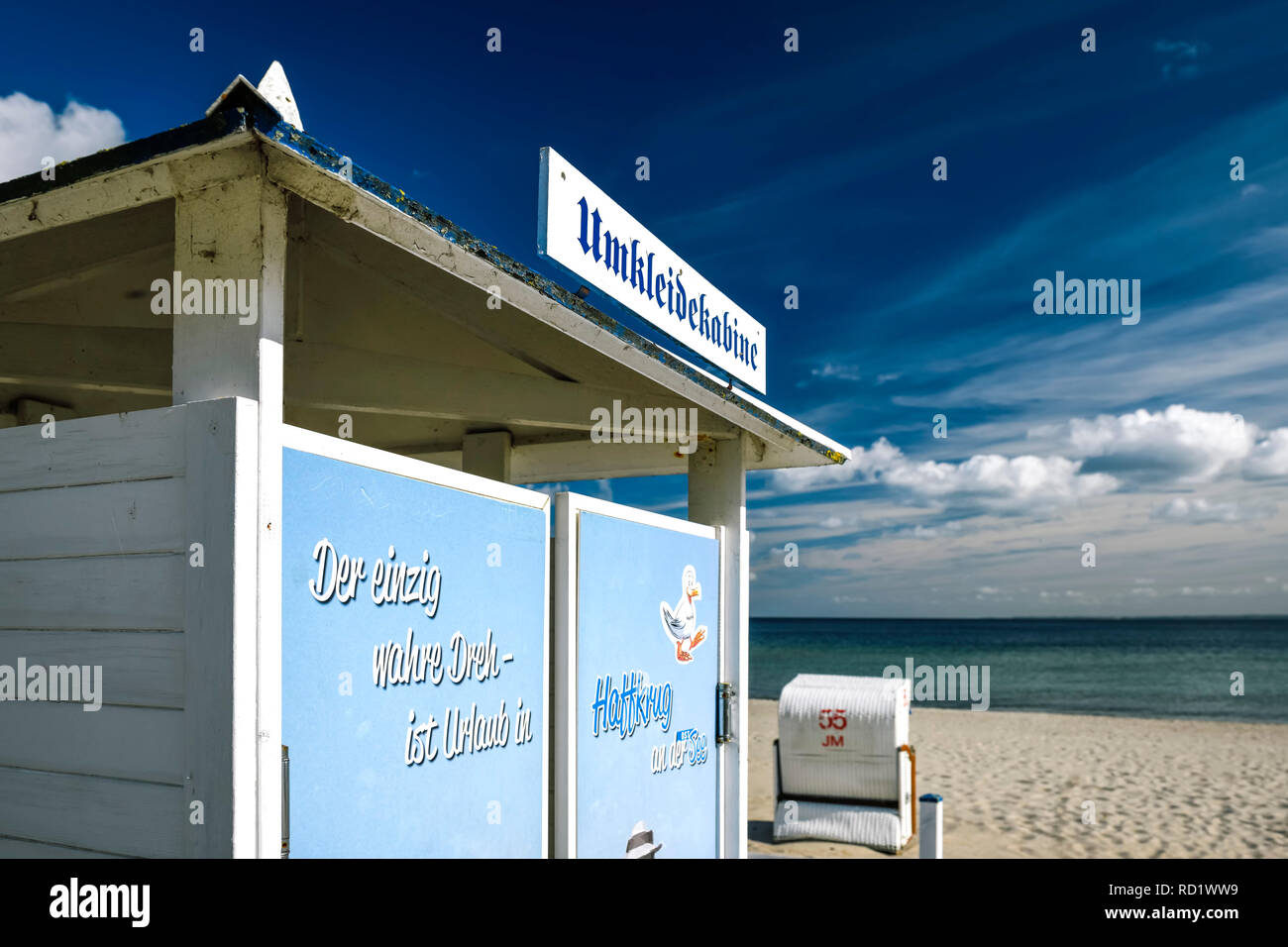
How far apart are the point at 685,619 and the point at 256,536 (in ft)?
9.75

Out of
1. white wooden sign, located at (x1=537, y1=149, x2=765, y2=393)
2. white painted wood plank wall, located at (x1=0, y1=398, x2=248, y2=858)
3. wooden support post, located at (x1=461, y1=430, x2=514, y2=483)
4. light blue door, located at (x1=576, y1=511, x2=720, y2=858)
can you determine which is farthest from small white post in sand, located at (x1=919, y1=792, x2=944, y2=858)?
white painted wood plank wall, located at (x1=0, y1=398, x2=248, y2=858)

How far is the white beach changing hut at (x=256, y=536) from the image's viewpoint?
2145 mm

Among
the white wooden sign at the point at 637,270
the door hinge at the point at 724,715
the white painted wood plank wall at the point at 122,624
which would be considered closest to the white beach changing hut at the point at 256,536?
the white painted wood plank wall at the point at 122,624

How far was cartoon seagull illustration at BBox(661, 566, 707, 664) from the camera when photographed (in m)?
4.66

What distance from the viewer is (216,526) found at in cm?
212

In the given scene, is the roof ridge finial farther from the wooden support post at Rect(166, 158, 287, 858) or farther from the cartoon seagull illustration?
the cartoon seagull illustration

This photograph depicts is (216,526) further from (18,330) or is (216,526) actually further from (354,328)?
(354,328)

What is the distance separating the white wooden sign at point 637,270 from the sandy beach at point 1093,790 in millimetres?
6601

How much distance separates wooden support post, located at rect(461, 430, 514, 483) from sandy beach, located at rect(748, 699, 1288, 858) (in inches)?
242

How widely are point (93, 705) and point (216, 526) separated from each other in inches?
24.1

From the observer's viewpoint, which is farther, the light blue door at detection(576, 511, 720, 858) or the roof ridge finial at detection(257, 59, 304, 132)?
the light blue door at detection(576, 511, 720, 858)

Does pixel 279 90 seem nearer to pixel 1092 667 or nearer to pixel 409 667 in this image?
pixel 409 667

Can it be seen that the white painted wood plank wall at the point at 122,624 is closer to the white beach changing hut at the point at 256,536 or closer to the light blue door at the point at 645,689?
the white beach changing hut at the point at 256,536
